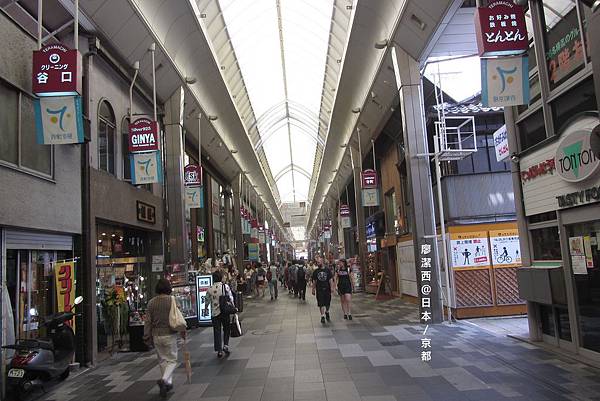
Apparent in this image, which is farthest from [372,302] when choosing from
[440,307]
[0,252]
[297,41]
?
[0,252]

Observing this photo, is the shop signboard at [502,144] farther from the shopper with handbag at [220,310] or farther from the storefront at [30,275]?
the storefront at [30,275]

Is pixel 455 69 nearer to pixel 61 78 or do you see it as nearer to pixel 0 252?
pixel 61 78

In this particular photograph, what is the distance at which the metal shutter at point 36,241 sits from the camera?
6889mm

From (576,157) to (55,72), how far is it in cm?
738

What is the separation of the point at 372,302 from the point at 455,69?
8555 millimetres

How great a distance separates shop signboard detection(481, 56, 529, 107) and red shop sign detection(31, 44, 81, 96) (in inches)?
231

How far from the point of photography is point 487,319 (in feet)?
37.4

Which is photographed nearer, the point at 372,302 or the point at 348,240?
the point at 372,302

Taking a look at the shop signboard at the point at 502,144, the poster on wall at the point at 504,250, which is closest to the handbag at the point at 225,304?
the shop signboard at the point at 502,144

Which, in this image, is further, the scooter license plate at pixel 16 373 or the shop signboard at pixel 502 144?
the shop signboard at pixel 502 144

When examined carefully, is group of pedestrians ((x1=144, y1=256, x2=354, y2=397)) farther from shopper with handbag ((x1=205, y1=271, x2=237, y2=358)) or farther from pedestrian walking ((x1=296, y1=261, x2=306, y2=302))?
pedestrian walking ((x1=296, y1=261, x2=306, y2=302))

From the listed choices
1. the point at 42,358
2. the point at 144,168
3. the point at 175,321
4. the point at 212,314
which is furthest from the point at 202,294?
the point at 175,321

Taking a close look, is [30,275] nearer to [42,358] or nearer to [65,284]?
[65,284]

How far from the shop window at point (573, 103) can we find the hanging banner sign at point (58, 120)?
7086 mm
